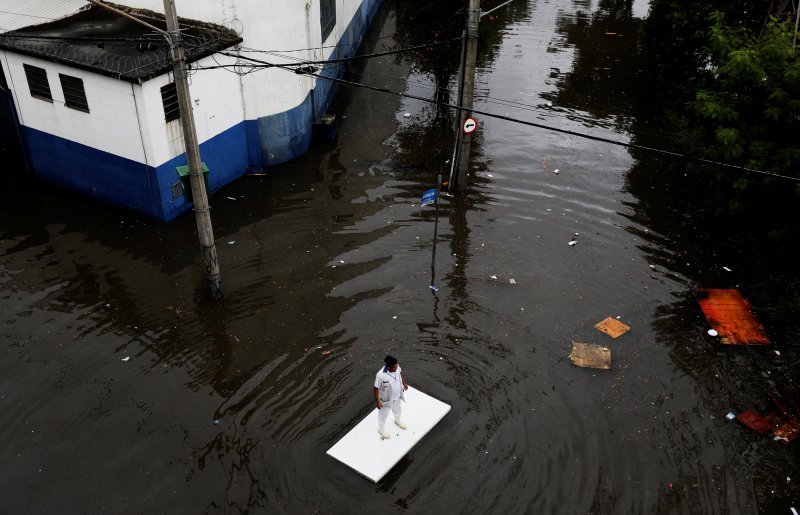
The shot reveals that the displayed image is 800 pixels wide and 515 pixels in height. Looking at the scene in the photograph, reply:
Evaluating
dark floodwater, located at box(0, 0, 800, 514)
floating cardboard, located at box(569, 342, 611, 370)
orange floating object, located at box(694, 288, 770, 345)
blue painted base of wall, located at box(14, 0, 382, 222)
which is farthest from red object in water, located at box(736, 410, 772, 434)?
blue painted base of wall, located at box(14, 0, 382, 222)

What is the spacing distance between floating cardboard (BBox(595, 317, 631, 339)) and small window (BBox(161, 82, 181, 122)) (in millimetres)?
9732

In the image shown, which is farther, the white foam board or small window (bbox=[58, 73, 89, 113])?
small window (bbox=[58, 73, 89, 113])

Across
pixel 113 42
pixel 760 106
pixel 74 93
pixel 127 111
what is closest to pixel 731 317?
pixel 760 106

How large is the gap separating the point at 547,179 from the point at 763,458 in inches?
361

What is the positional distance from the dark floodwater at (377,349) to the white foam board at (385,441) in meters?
0.18

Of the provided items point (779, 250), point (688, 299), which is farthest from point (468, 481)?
point (779, 250)

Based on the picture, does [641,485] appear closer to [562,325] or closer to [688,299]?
[562,325]

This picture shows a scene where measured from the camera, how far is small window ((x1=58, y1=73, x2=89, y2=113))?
44.1ft

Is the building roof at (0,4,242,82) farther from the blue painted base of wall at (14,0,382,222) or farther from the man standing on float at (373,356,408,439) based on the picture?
the man standing on float at (373,356,408,439)

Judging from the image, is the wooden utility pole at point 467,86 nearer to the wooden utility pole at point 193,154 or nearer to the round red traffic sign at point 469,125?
the round red traffic sign at point 469,125

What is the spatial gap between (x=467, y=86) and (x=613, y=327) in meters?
6.44

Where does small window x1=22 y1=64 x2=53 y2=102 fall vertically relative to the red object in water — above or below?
above

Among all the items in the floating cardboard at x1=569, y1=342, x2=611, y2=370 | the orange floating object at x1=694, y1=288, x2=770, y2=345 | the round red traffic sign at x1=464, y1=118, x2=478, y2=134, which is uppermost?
the round red traffic sign at x1=464, y1=118, x2=478, y2=134

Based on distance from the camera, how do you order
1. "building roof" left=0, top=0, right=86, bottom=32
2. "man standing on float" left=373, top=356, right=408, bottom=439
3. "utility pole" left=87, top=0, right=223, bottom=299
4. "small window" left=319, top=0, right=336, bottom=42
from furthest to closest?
"small window" left=319, top=0, right=336, bottom=42 → "building roof" left=0, top=0, right=86, bottom=32 → "utility pole" left=87, top=0, right=223, bottom=299 → "man standing on float" left=373, top=356, right=408, bottom=439
